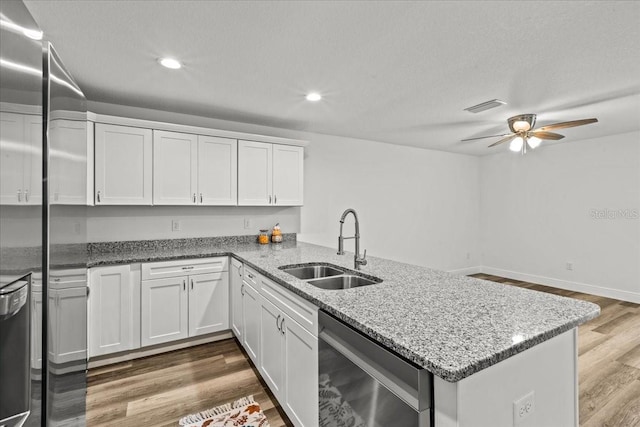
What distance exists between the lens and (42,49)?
0.87 metres

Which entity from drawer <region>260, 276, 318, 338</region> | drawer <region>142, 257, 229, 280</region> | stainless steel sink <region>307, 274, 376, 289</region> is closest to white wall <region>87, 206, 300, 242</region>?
drawer <region>142, 257, 229, 280</region>

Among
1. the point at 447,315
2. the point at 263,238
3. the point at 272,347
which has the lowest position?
the point at 272,347

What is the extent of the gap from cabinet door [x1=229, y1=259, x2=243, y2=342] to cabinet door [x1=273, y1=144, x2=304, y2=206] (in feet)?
3.25

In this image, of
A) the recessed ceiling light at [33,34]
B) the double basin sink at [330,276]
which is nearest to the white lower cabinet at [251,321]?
the double basin sink at [330,276]

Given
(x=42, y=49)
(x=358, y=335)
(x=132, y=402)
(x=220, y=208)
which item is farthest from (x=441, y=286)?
(x=220, y=208)

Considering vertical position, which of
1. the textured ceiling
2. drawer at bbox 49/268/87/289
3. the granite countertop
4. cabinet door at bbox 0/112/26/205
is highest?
the textured ceiling

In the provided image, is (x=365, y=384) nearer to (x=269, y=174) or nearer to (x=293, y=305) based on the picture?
(x=293, y=305)

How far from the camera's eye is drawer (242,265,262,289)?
2.37 meters

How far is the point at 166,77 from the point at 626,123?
A: 206 inches

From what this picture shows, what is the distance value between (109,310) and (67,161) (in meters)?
2.09

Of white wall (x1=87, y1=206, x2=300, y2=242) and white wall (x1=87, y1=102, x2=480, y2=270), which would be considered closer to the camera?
white wall (x1=87, y1=206, x2=300, y2=242)

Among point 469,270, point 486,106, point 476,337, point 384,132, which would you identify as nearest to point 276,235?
point 384,132

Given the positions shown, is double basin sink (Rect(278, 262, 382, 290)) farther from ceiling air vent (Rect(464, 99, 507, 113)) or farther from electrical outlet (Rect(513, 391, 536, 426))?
ceiling air vent (Rect(464, 99, 507, 113))

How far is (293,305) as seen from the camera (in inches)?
68.5
